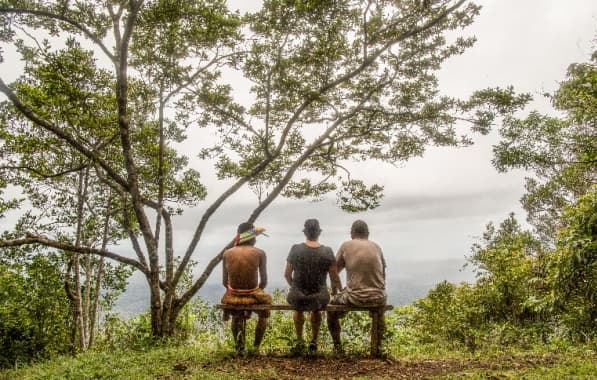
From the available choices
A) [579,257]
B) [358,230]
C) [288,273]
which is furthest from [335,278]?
[579,257]

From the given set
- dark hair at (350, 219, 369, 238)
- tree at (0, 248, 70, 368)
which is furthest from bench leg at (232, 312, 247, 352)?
tree at (0, 248, 70, 368)

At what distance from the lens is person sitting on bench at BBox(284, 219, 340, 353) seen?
263 inches

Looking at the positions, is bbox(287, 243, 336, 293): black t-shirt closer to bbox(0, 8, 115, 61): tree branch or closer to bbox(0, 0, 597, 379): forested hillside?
bbox(0, 0, 597, 379): forested hillside

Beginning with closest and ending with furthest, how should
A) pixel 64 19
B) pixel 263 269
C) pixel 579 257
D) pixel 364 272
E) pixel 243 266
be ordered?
1. pixel 579 257
2. pixel 364 272
3. pixel 243 266
4. pixel 263 269
5. pixel 64 19

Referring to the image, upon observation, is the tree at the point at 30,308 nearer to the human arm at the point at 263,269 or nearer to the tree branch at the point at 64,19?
the tree branch at the point at 64,19

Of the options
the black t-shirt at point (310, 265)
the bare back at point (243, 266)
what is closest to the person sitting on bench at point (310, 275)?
the black t-shirt at point (310, 265)

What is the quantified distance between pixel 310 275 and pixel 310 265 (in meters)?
0.16

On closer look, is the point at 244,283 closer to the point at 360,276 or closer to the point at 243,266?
the point at 243,266

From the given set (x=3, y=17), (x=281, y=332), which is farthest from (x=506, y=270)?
(x=3, y=17)

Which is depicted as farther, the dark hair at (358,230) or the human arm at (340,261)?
the dark hair at (358,230)

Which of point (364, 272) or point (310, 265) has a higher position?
point (310, 265)

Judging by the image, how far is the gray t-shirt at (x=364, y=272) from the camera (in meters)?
6.70

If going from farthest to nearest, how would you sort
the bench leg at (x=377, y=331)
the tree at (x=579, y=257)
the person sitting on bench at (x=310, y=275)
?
the person sitting on bench at (x=310, y=275)
the bench leg at (x=377, y=331)
the tree at (x=579, y=257)

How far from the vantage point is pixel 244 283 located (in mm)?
7082
